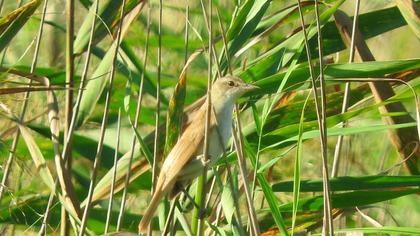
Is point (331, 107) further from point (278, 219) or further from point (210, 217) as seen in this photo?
point (278, 219)

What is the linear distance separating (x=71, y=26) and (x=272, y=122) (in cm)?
74

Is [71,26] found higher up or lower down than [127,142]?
higher up

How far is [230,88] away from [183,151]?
26 centimetres

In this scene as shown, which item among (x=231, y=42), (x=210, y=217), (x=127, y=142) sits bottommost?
(x=210, y=217)

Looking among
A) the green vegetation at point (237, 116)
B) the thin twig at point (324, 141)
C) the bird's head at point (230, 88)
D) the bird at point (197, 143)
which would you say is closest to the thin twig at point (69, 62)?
the green vegetation at point (237, 116)

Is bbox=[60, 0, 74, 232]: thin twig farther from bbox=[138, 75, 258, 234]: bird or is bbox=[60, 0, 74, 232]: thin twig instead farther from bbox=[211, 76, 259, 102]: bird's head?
bbox=[211, 76, 259, 102]: bird's head

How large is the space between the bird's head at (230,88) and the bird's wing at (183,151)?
0.09 metres

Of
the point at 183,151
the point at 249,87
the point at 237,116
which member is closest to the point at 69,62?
the point at 183,151

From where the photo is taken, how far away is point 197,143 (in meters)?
2.85

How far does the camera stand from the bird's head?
2697 mm

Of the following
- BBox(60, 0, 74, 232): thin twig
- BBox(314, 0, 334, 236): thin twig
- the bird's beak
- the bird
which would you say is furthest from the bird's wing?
BBox(314, 0, 334, 236): thin twig

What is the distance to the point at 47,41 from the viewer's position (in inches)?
247

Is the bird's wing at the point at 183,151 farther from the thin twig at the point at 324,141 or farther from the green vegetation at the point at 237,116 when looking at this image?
the thin twig at the point at 324,141

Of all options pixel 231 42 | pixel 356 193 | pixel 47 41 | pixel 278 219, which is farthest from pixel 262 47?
pixel 47 41
